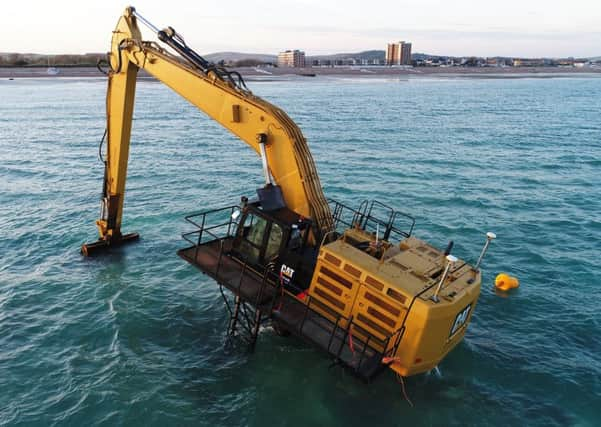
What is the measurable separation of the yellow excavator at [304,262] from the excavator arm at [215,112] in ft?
0.10

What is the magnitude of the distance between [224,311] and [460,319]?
6.89 m

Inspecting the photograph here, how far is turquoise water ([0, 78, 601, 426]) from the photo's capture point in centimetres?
979

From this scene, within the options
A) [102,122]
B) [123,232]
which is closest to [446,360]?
[123,232]

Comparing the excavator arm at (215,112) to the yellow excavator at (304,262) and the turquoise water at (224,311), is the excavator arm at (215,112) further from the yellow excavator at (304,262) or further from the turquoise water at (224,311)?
the turquoise water at (224,311)

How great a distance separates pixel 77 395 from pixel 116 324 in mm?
2741

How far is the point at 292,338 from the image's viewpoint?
38.4 feet

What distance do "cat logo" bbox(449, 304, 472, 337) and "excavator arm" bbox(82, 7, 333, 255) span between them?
3.67 meters

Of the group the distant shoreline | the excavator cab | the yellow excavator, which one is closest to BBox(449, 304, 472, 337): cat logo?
the yellow excavator

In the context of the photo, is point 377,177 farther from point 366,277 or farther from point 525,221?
point 366,277

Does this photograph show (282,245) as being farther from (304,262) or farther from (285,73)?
(285,73)

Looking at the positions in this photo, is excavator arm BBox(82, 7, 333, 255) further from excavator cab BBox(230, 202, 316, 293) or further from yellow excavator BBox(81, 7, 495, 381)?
excavator cab BBox(230, 202, 316, 293)

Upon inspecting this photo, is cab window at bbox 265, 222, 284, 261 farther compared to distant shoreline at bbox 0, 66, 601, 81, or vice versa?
distant shoreline at bbox 0, 66, 601, 81

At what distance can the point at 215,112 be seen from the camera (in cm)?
1155

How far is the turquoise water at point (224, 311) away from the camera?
9.79 m
